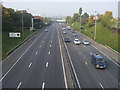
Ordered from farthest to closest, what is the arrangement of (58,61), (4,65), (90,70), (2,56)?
(2,56)
(58,61)
(4,65)
(90,70)

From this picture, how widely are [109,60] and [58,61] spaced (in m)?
8.81

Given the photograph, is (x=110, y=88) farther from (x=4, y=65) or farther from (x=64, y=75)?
(x=4, y=65)

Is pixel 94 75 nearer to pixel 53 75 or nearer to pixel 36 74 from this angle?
pixel 53 75

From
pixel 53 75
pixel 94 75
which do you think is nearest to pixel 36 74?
pixel 53 75

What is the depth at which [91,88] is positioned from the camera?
1897 cm

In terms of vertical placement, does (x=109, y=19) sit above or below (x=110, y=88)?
above

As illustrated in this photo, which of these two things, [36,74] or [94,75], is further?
[36,74]

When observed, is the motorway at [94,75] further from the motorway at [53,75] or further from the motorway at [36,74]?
Answer: the motorway at [36,74]

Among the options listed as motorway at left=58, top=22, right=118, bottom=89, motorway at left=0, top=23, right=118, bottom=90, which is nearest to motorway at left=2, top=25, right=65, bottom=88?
motorway at left=0, top=23, right=118, bottom=90

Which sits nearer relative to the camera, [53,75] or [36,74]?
[53,75]

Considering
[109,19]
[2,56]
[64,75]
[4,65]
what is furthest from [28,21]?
[64,75]

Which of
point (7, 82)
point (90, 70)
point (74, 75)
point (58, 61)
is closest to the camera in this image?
point (7, 82)

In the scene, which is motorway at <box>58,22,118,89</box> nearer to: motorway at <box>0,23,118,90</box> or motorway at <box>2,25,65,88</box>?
motorway at <box>0,23,118,90</box>

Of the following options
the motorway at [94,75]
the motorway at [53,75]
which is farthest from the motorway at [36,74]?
the motorway at [94,75]
